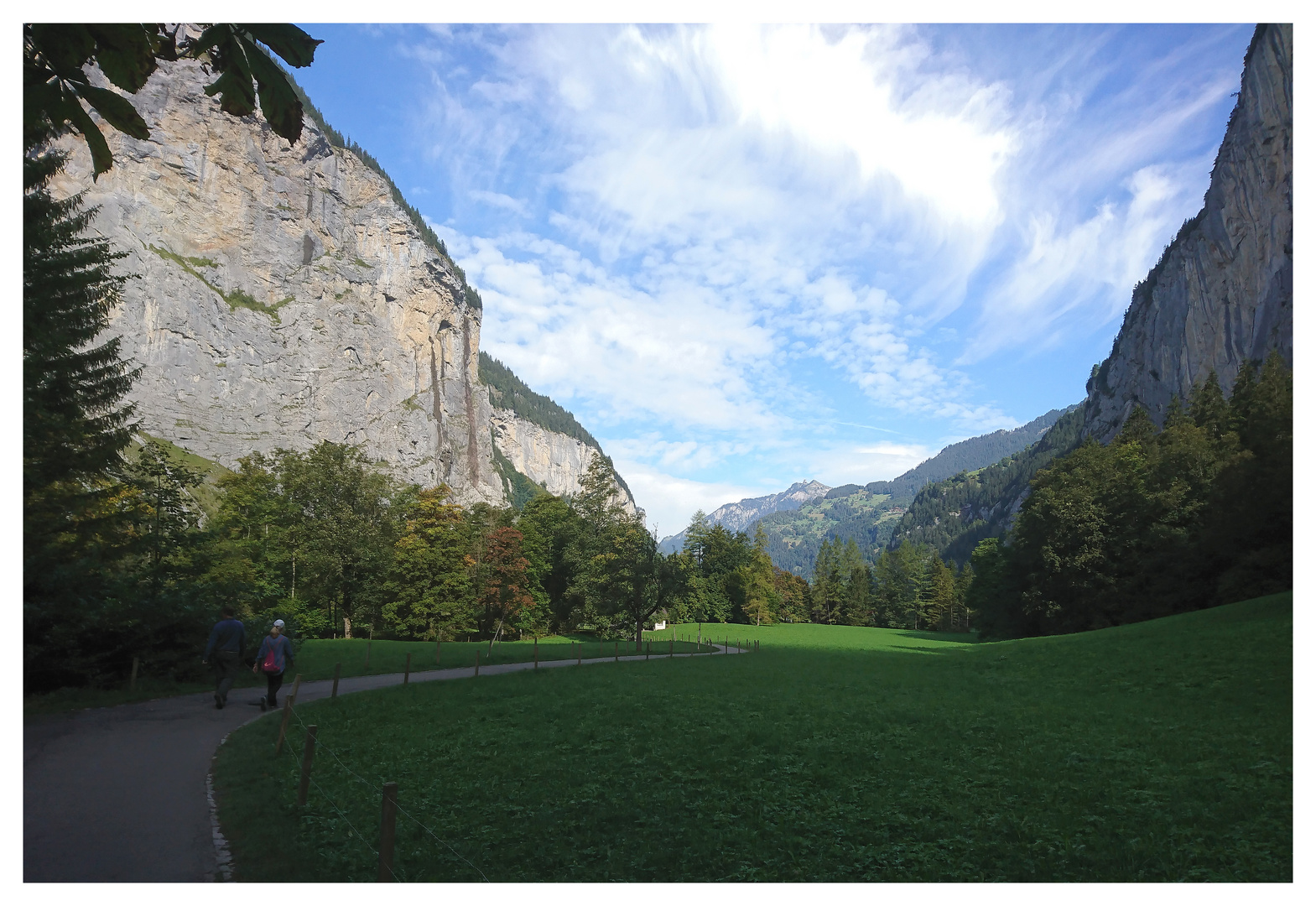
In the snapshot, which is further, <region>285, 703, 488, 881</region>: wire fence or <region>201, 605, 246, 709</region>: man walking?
<region>201, 605, 246, 709</region>: man walking

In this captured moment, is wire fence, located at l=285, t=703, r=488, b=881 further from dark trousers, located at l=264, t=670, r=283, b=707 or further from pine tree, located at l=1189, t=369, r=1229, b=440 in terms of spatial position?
pine tree, located at l=1189, t=369, r=1229, b=440

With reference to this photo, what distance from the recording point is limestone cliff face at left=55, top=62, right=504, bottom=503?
109312 millimetres

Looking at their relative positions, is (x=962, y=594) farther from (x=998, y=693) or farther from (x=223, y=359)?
(x=223, y=359)

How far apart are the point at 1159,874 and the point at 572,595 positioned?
Answer: 170ft

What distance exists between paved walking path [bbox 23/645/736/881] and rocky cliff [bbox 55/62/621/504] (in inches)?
3956

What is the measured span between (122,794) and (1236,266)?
11903cm

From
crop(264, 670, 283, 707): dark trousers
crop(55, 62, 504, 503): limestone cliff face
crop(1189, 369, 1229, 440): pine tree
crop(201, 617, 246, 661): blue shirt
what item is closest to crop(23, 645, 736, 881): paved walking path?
crop(264, 670, 283, 707): dark trousers

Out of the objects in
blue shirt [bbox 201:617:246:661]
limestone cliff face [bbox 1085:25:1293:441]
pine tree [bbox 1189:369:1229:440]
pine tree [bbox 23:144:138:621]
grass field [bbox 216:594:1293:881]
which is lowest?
grass field [bbox 216:594:1293:881]

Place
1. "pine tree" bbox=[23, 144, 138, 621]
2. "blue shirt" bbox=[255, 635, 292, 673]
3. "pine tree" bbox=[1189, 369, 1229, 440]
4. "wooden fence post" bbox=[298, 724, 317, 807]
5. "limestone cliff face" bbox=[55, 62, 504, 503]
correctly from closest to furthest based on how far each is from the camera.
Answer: "pine tree" bbox=[23, 144, 138, 621] < "wooden fence post" bbox=[298, 724, 317, 807] < "blue shirt" bbox=[255, 635, 292, 673] < "pine tree" bbox=[1189, 369, 1229, 440] < "limestone cliff face" bbox=[55, 62, 504, 503]

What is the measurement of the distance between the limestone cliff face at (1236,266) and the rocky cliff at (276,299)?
136 metres

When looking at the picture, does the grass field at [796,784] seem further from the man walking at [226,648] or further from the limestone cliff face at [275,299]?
the limestone cliff face at [275,299]

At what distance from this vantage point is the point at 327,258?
13988cm

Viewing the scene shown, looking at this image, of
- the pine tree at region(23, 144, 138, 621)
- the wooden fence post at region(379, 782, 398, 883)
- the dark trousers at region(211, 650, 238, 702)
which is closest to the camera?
the wooden fence post at region(379, 782, 398, 883)

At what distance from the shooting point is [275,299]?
427 feet
